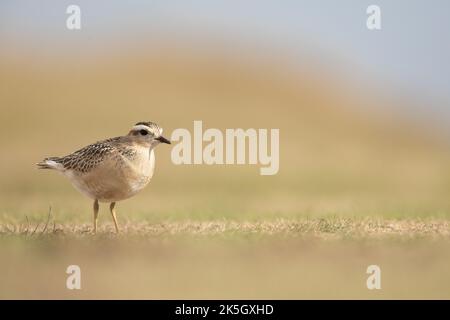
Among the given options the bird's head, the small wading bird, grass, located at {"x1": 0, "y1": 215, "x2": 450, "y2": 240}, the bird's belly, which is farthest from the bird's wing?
grass, located at {"x1": 0, "y1": 215, "x2": 450, "y2": 240}

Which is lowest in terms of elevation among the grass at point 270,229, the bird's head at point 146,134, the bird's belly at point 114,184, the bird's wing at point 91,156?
the grass at point 270,229

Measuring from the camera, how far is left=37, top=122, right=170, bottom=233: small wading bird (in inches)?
531

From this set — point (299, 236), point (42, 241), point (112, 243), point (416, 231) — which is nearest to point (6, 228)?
point (42, 241)

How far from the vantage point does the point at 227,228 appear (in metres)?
14.4

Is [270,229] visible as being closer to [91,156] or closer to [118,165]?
[118,165]

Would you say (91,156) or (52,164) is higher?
(52,164)

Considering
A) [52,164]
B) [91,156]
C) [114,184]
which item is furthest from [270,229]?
[52,164]

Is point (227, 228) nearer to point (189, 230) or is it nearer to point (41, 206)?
point (189, 230)

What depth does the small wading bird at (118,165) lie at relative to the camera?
13.5 m

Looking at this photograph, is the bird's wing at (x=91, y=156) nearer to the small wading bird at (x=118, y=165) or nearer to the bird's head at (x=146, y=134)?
the small wading bird at (x=118, y=165)

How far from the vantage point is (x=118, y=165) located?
44.3 ft

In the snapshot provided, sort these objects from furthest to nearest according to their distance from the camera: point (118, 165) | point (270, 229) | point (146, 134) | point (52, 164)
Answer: point (52, 164) → point (270, 229) → point (146, 134) → point (118, 165)

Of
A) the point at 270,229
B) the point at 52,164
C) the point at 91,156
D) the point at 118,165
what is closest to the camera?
the point at 118,165

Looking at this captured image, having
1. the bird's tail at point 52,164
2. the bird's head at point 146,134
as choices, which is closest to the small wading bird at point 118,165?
the bird's head at point 146,134
